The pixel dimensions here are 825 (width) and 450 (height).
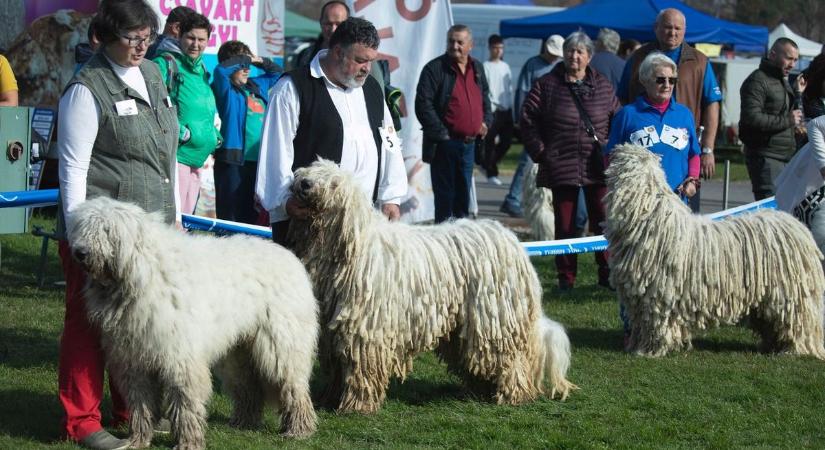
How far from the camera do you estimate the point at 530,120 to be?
976 centimetres

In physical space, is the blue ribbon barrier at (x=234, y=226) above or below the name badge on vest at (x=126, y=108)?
below

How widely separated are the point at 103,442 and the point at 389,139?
220 centimetres

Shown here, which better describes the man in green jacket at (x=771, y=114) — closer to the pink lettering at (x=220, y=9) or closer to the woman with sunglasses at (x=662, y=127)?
the woman with sunglasses at (x=662, y=127)

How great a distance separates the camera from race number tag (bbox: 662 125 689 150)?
25.4 ft

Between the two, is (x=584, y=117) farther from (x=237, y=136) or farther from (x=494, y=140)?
(x=494, y=140)

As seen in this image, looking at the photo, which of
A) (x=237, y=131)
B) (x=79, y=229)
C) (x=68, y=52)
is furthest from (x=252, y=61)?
(x=79, y=229)

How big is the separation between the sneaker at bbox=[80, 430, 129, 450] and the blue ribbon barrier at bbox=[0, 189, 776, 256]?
9.36ft

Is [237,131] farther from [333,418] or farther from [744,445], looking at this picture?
[744,445]

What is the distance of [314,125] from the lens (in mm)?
5793

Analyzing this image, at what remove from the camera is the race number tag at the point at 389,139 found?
6145 mm

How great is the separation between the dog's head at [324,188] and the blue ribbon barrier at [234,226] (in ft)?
5.55

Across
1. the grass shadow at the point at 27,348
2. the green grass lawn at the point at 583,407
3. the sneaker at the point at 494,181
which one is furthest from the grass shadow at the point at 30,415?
the sneaker at the point at 494,181

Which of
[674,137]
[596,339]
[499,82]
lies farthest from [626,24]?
[596,339]

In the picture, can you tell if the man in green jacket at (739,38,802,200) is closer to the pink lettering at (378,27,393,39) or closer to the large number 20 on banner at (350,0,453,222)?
the large number 20 on banner at (350,0,453,222)
